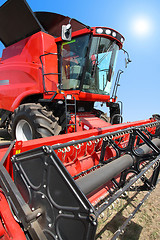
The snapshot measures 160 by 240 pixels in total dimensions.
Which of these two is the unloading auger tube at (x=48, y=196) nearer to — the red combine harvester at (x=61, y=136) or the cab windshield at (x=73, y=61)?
the red combine harvester at (x=61, y=136)

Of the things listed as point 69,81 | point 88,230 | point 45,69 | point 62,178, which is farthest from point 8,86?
point 88,230

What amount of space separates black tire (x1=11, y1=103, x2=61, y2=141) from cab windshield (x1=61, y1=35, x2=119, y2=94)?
0.82 meters

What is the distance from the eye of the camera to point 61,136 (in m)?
1.71

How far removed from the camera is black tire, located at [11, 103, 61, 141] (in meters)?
2.68

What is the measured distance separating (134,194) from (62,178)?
1.92m

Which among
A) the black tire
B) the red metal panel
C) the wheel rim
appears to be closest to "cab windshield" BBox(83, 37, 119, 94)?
the black tire

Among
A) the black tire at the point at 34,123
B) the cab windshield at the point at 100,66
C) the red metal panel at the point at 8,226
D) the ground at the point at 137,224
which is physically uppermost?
the cab windshield at the point at 100,66

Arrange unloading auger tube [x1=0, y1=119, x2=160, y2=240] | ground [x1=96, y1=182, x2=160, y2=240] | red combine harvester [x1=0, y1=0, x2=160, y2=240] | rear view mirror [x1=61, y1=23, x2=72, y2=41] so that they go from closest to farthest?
unloading auger tube [x1=0, y1=119, x2=160, y2=240] → red combine harvester [x1=0, y1=0, x2=160, y2=240] → ground [x1=96, y1=182, x2=160, y2=240] → rear view mirror [x1=61, y1=23, x2=72, y2=41]

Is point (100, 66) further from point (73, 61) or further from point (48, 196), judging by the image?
point (48, 196)

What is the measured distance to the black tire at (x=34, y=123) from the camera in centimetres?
268

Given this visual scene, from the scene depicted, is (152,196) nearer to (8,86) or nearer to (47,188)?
(47,188)

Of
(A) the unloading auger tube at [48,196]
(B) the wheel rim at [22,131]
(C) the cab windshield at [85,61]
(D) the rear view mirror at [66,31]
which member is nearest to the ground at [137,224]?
(A) the unloading auger tube at [48,196]

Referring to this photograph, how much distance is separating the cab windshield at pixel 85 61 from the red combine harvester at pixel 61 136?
0.06 feet

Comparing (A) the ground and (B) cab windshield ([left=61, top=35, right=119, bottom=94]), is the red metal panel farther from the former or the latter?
(B) cab windshield ([left=61, top=35, right=119, bottom=94])
